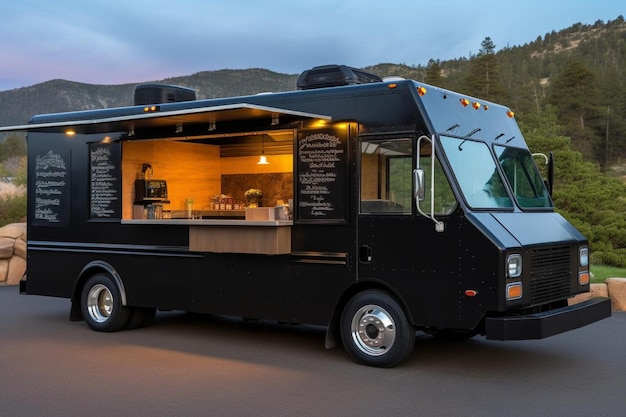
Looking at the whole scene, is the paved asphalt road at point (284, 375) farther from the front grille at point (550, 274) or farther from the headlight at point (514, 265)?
the headlight at point (514, 265)

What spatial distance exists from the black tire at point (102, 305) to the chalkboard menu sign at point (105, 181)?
33.5 inches

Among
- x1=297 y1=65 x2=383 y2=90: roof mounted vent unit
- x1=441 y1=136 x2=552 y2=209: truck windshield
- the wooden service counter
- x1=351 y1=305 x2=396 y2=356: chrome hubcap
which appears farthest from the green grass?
the wooden service counter

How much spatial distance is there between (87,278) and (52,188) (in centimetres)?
137

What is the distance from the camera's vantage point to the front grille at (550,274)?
290 inches

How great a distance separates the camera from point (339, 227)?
8.05 metres

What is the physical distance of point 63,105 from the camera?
90.4 meters

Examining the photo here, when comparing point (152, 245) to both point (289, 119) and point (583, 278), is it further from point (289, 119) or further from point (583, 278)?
point (583, 278)

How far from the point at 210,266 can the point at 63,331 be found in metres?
2.48

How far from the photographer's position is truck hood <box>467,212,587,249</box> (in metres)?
7.12

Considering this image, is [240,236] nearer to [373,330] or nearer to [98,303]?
[373,330]

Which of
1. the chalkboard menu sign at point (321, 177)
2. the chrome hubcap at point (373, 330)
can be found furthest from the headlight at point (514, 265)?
the chalkboard menu sign at point (321, 177)

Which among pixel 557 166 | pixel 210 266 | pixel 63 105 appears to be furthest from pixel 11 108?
pixel 210 266

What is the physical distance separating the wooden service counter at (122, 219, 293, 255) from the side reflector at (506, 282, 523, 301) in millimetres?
2473

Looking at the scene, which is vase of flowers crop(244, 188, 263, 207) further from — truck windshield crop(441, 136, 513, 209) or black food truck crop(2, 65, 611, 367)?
truck windshield crop(441, 136, 513, 209)
